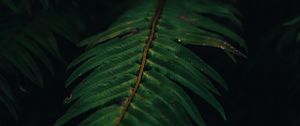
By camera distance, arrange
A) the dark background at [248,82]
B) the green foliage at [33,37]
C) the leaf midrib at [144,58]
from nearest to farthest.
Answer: the leaf midrib at [144,58], the green foliage at [33,37], the dark background at [248,82]

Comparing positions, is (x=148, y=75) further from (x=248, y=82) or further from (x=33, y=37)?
(x=248, y=82)

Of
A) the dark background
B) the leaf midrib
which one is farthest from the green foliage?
the leaf midrib

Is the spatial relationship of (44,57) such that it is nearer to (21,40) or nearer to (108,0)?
(21,40)

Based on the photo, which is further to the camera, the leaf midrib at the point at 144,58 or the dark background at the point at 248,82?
the dark background at the point at 248,82

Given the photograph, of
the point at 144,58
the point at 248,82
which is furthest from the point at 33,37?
the point at 248,82

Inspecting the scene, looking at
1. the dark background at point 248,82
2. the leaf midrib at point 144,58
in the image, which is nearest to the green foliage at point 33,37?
the dark background at point 248,82

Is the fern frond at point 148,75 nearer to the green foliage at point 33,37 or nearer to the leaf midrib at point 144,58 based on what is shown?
the leaf midrib at point 144,58

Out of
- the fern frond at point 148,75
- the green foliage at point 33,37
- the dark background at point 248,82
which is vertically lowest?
the dark background at point 248,82
